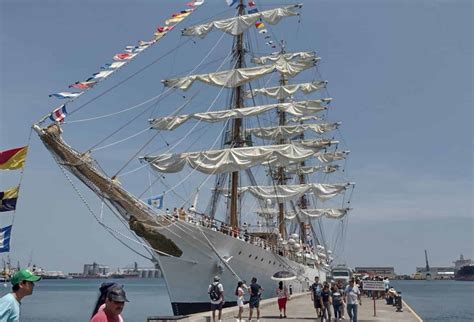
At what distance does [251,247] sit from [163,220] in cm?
622

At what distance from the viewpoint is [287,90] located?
51.4 metres

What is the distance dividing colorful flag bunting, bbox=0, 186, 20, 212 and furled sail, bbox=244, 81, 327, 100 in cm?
4078

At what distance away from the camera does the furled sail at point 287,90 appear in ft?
169

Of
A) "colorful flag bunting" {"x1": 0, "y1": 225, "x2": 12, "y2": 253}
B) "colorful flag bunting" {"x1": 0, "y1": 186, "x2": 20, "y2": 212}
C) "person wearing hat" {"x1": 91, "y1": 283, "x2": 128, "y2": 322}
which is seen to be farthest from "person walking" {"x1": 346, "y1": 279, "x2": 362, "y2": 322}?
"person wearing hat" {"x1": 91, "y1": 283, "x2": 128, "y2": 322}

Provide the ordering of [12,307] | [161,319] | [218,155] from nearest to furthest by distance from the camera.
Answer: [12,307] < [161,319] < [218,155]

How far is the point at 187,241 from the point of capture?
90.5 ft

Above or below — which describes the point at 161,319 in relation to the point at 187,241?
below

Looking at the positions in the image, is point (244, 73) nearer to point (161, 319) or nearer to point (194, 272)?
point (194, 272)

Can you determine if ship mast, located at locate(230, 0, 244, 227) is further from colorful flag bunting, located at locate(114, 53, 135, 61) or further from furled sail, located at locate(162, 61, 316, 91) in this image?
colorful flag bunting, located at locate(114, 53, 135, 61)

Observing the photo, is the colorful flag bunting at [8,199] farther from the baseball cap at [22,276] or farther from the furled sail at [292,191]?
the furled sail at [292,191]

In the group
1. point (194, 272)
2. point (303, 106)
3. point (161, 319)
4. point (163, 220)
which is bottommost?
point (161, 319)

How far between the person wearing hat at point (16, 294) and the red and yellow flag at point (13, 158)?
14.4ft

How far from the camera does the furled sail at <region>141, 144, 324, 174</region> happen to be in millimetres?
33656

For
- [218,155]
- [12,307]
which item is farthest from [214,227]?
[12,307]
